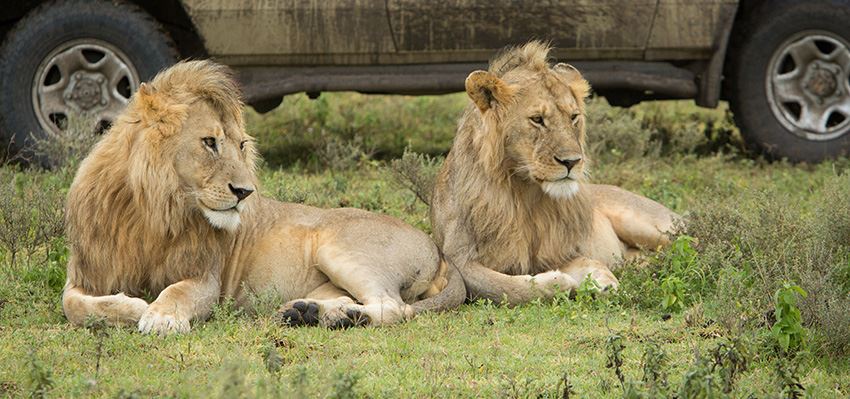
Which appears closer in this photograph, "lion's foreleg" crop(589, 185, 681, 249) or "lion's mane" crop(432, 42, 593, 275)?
"lion's mane" crop(432, 42, 593, 275)

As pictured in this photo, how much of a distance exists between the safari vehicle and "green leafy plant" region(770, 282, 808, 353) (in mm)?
3917

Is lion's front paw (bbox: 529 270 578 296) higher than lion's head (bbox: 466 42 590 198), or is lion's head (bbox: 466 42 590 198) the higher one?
lion's head (bbox: 466 42 590 198)

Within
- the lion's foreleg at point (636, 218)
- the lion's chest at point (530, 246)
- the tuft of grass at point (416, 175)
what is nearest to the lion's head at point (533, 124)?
the lion's chest at point (530, 246)

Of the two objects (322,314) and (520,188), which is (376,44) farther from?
(322,314)

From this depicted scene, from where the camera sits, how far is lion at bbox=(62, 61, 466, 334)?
608 cm

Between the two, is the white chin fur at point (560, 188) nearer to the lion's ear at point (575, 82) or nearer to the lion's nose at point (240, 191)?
the lion's ear at point (575, 82)

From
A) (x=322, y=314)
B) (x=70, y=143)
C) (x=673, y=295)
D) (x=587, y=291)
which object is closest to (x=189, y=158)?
(x=322, y=314)

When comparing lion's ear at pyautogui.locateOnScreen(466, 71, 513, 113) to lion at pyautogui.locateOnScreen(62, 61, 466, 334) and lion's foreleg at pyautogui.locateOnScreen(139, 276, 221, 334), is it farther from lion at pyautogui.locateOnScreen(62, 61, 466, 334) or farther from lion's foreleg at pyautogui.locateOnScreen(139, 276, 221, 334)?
lion's foreleg at pyautogui.locateOnScreen(139, 276, 221, 334)

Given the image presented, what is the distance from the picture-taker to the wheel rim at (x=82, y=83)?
30.2ft

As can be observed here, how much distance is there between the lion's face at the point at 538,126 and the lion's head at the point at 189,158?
1.26m

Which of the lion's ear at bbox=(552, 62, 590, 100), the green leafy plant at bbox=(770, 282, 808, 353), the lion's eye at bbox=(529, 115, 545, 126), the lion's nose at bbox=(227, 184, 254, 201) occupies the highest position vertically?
the lion's ear at bbox=(552, 62, 590, 100)

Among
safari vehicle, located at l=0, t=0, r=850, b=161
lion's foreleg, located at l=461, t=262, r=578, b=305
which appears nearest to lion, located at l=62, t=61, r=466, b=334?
lion's foreleg, located at l=461, t=262, r=578, b=305

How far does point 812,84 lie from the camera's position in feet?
32.1

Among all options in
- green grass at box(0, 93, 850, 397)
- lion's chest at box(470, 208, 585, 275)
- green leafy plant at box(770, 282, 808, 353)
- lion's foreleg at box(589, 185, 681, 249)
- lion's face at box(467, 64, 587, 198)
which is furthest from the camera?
lion's foreleg at box(589, 185, 681, 249)
